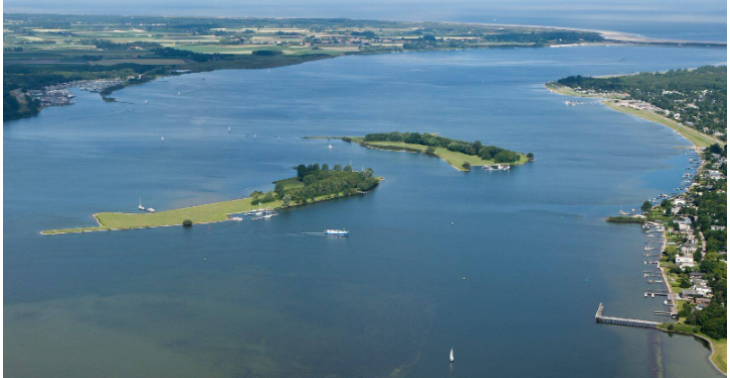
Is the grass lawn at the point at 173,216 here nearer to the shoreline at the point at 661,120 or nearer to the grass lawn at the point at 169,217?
the grass lawn at the point at 169,217

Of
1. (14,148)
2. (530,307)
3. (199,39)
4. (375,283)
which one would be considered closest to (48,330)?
(375,283)

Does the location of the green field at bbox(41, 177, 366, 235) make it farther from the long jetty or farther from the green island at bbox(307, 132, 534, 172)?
the long jetty

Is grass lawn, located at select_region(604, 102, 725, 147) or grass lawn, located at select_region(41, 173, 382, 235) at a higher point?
grass lawn, located at select_region(604, 102, 725, 147)

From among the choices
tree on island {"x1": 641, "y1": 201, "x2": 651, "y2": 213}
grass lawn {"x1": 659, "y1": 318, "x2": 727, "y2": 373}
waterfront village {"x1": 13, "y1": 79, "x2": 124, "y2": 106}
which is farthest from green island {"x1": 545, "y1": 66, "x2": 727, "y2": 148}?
waterfront village {"x1": 13, "y1": 79, "x2": 124, "y2": 106}

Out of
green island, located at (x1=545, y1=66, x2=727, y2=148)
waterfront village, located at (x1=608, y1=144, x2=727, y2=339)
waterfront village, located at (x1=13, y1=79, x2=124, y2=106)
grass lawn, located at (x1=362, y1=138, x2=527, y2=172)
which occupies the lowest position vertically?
waterfront village, located at (x1=13, y1=79, x2=124, y2=106)

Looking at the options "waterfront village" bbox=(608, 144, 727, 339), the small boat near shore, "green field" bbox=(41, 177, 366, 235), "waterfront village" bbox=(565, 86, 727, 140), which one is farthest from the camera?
"waterfront village" bbox=(565, 86, 727, 140)
